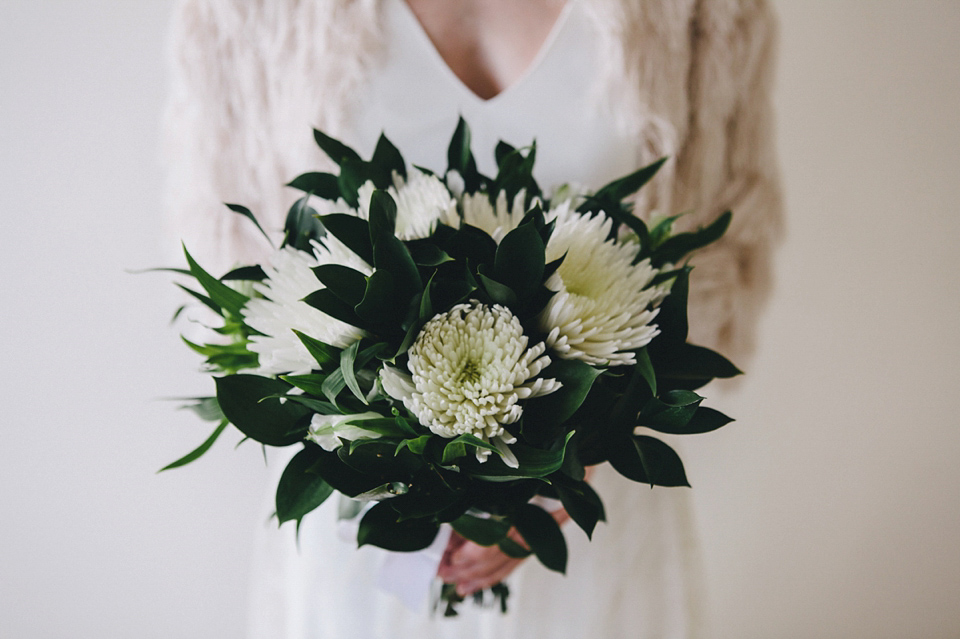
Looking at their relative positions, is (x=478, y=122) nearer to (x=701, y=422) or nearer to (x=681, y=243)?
(x=681, y=243)

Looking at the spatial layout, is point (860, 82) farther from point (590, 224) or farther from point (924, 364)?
point (590, 224)

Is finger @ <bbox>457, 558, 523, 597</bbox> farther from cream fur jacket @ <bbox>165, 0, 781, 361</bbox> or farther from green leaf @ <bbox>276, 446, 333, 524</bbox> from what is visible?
cream fur jacket @ <bbox>165, 0, 781, 361</bbox>

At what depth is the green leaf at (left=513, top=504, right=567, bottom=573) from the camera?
0.52m

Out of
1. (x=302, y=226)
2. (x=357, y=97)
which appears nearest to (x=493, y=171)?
(x=357, y=97)

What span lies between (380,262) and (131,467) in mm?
968

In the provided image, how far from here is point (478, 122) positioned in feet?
2.47

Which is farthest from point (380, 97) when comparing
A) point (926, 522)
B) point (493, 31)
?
point (926, 522)

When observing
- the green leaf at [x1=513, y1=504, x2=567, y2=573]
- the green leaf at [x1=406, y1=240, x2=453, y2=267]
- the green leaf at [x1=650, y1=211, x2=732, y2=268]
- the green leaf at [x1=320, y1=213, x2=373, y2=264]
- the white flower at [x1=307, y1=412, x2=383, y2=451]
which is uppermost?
the green leaf at [x1=650, y1=211, x2=732, y2=268]

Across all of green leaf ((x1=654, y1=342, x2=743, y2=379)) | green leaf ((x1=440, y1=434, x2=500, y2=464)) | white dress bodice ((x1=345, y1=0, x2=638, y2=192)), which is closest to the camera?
green leaf ((x1=440, y1=434, x2=500, y2=464))

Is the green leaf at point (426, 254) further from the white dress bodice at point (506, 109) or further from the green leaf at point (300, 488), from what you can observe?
the white dress bodice at point (506, 109)

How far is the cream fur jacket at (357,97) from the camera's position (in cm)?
75

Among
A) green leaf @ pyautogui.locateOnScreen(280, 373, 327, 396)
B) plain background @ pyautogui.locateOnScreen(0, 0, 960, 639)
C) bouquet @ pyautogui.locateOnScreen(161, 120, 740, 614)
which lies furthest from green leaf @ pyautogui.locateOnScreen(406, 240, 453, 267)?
plain background @ pyautogui.locateOnScreen(0, 0, 960, 639)

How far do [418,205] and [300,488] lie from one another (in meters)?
0.24

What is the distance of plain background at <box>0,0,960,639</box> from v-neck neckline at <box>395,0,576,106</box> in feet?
1.78
